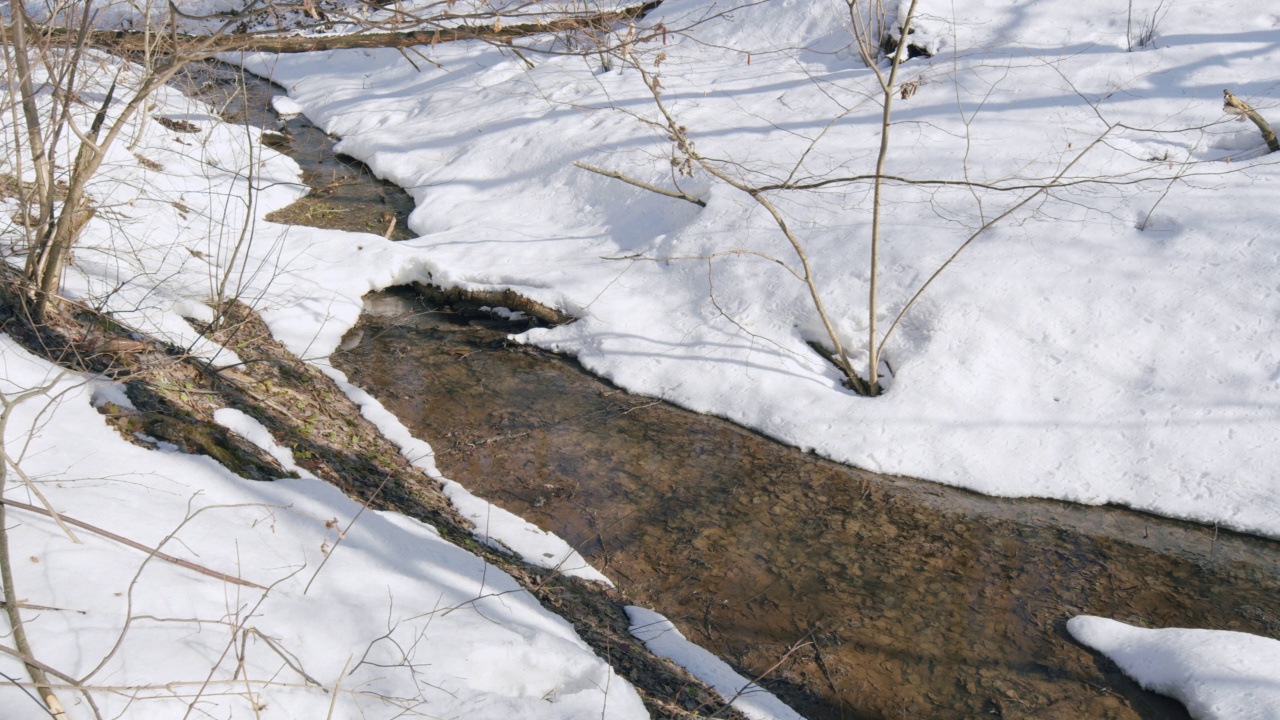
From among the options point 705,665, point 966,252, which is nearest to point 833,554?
point 705,665

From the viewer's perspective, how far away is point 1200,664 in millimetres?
3990

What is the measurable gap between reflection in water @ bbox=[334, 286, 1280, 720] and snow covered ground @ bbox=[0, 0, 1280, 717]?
23 cm

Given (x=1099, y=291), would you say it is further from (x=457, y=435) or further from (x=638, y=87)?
(x=638, y=87)

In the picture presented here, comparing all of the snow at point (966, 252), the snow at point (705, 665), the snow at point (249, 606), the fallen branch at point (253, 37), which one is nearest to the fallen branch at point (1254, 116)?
the snow at point (966, 252)

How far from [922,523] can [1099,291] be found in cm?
228

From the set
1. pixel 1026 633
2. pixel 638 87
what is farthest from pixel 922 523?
pixel 638 87

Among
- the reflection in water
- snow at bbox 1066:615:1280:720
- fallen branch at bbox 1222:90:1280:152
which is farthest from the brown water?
fallen branch at bbox 1222:90:1280:152

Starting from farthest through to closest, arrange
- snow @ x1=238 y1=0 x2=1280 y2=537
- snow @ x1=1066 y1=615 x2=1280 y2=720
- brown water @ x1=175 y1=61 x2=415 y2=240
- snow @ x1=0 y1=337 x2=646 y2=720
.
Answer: brown water @ x1=175 y1=61 x2=415 y2=240 < snow @ x1=238 y1=0 x2=1280 y2=537 < snow @ x1=1066 y1=615 x2=1280 y2=720 < snow @ x1=0 y1=337 x2=646 y2=720

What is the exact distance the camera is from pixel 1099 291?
6.07 metres

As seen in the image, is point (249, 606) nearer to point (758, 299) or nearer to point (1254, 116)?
point (758, 299)

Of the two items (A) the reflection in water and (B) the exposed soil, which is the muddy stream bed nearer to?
(A) the reflection in water

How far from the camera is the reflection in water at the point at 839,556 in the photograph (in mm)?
4125

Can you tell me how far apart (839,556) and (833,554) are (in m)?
0.03

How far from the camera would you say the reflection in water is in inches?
162
